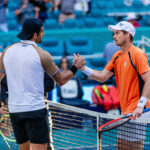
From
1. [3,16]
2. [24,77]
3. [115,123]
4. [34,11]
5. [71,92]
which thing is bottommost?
[71,92]

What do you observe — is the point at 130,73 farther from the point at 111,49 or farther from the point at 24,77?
the point at 111,49

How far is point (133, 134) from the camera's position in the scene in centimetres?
379

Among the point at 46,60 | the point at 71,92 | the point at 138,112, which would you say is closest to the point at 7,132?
the point at 46,60

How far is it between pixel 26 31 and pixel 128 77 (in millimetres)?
1200

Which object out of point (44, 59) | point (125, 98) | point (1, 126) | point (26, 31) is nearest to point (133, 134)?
point (125, 98)

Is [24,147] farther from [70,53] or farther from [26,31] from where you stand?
[70,53]

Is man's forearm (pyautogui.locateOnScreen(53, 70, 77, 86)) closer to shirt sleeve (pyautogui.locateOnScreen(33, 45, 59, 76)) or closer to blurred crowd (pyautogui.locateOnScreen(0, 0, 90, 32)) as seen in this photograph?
shirt sleeve (pyautogui.locateOnScreen(33, 45, 59, 76))

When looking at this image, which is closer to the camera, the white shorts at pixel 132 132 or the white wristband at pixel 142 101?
the white wristband at pixel 142 101

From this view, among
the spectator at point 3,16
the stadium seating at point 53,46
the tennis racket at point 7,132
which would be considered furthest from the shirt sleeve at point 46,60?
the spectator at point 3,16

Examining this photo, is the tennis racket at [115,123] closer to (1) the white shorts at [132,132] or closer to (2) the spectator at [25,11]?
(1) the white shorts at [132,132]

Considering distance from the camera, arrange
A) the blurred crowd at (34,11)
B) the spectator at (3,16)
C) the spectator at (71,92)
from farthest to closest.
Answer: the blurred crowd at (34,11), the spectator at (3,16), the spectator at (71,92)

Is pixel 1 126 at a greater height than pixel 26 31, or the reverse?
pixel 26 31

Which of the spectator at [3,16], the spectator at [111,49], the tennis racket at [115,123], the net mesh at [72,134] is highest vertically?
the spectator at [3,16]

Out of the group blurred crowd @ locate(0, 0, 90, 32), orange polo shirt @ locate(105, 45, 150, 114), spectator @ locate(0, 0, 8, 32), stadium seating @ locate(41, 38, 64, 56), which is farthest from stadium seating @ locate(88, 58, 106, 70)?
orange polo shirt @ locate(105, 45, 150, 114)
